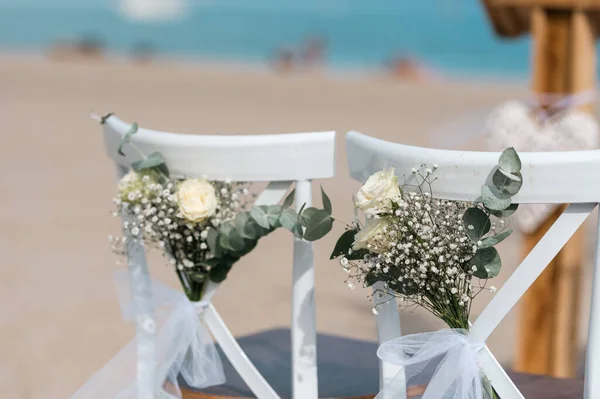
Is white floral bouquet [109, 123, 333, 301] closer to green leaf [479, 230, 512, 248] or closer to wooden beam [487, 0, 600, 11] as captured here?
green leaf [479, 230, 512, 248]

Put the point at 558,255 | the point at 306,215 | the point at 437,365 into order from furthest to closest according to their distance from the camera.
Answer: the point at 558,255 < the point at 306,215 < the point at 437,365

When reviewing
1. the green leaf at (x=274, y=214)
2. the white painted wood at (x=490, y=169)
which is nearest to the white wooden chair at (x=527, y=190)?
the white painted wood at (x=490, y=169)

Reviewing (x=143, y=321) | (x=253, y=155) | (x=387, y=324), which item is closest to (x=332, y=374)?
(x=143, y=321)

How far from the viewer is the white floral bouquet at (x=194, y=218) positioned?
179 centimetres

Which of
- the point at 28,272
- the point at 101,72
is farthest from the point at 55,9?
the point at 28,272

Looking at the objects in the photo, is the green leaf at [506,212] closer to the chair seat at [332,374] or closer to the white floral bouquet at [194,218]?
the white floral bouquet at [194,218]

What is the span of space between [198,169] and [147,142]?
14cm

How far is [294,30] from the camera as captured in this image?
42.0m

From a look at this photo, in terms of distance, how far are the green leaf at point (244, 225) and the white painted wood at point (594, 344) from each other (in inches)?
27.7

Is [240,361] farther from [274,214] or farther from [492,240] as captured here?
[492,240]

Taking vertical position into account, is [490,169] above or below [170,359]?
above

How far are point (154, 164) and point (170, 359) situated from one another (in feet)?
1.51

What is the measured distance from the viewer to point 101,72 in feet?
56.0

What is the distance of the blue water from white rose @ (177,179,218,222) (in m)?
25.0
